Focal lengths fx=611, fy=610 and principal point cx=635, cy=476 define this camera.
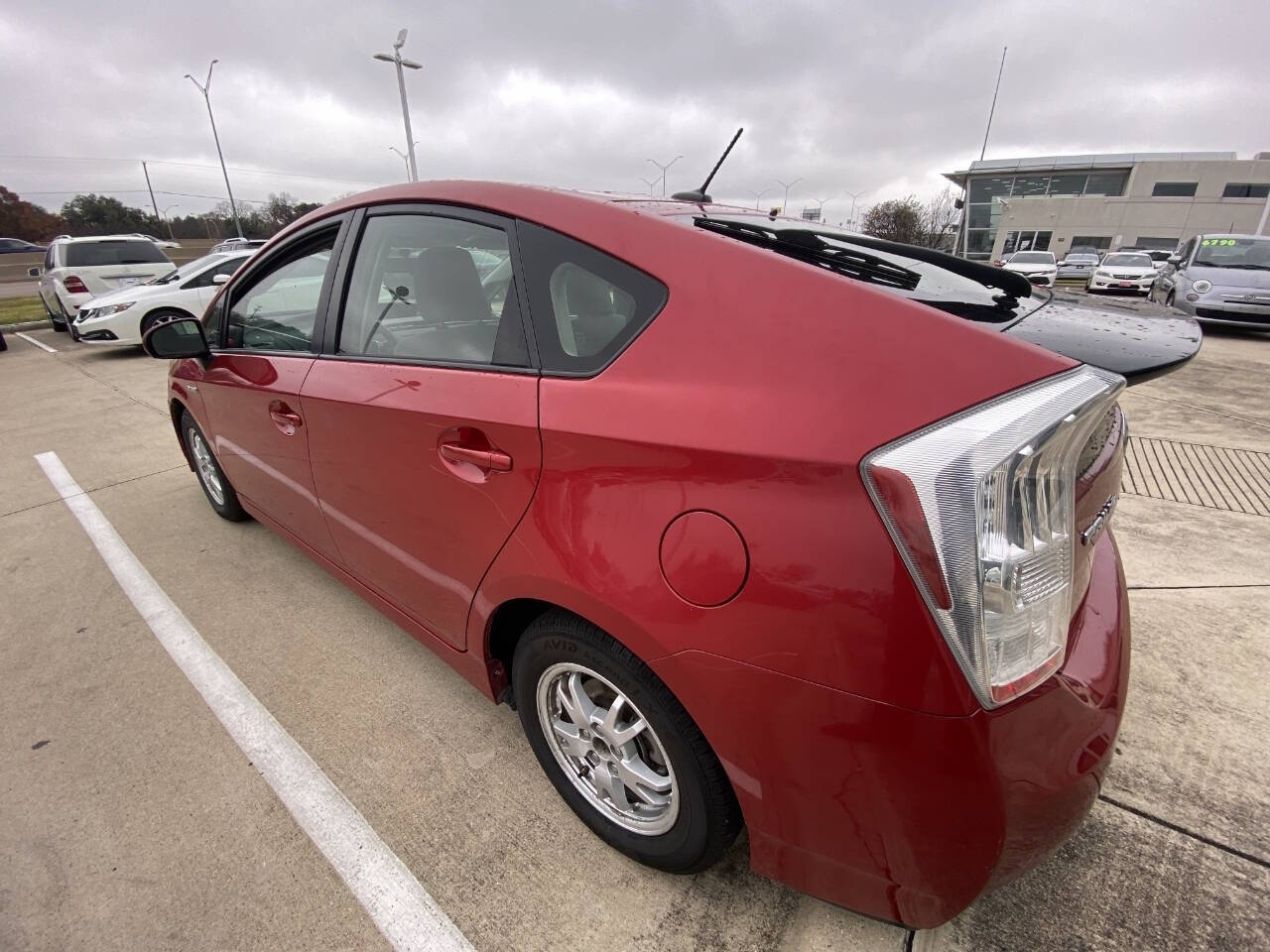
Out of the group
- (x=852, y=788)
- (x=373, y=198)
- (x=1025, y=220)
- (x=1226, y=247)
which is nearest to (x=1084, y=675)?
(x=852, y=788)

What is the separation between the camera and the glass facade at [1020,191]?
158 ft

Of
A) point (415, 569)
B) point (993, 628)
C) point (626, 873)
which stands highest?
point (993, 628)

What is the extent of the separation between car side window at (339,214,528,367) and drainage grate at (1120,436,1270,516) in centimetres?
401

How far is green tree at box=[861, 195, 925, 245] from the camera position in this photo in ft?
130

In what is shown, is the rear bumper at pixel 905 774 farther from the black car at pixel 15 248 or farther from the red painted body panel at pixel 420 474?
the black car at pixel 15 248

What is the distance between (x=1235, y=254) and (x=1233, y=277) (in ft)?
4.55

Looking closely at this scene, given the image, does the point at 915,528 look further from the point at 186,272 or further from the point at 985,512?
the point at 186,272

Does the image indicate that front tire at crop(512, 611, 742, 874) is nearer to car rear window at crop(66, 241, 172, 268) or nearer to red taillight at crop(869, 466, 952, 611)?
red taillight at crop(869, 466, 952, 611)

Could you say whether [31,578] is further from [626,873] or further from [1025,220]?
[1025,220]

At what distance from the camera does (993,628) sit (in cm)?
98

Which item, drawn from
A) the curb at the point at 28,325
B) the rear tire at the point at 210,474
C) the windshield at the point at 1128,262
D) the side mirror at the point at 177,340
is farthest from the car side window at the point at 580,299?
the windshield at the point at 1128,262

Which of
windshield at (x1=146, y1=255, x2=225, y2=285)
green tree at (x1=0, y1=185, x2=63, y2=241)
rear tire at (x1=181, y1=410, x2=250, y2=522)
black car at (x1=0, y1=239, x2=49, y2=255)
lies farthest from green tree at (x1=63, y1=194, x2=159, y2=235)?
rear tire at (x1=181, y1=410, x2=250, y2=522)

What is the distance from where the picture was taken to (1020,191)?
4909 centimetres

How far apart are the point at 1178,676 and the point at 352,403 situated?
2987 millimetres
